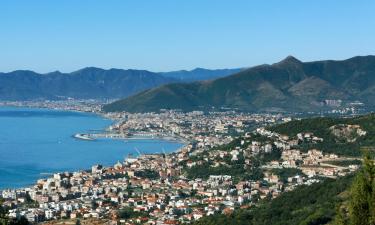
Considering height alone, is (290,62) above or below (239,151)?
above

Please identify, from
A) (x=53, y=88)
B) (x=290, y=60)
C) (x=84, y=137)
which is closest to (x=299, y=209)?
(x=84, y=137)

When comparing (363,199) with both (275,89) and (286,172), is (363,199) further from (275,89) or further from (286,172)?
(275,89)

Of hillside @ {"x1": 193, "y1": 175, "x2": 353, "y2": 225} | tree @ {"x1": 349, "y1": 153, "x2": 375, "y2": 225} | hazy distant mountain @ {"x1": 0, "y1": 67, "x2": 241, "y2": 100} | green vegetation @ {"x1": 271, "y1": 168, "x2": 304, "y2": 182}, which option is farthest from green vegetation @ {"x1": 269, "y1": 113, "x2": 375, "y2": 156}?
hazy distant mountain @ {"x1": 0, "y1": 67, "x2": 241, "y2": 100}

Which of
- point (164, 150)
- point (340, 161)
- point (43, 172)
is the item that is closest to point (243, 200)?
point (340, 161)

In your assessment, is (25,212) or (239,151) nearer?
(25,212)

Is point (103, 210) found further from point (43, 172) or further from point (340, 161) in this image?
point (43, 172)
